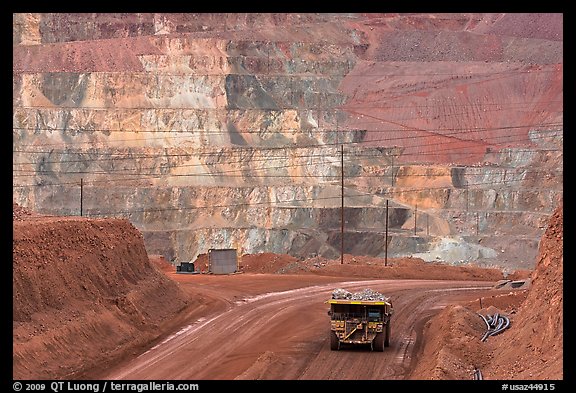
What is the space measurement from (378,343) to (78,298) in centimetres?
1044

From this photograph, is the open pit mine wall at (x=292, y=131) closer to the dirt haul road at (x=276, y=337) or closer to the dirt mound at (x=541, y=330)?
the dirt haul road at (x=276, y=337)

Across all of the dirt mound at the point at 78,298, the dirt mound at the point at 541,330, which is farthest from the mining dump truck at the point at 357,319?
the dirt mound at the point at 78,298

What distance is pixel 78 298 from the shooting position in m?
34.0

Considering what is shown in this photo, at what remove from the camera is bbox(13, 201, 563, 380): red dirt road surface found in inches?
1138

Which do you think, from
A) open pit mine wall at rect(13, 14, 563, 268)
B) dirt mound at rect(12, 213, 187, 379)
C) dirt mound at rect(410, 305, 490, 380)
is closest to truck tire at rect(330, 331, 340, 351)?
dirt mound at rect(410, 305, 490, 380)

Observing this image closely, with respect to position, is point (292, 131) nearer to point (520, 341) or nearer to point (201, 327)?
point (201, 327)

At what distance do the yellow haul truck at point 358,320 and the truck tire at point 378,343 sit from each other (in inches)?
4.6

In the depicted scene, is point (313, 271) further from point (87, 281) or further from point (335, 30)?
point (335, 30)

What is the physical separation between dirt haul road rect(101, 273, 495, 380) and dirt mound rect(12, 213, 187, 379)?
1.25 meters

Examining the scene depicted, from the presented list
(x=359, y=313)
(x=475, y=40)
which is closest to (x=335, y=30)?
(x=475, y=40)

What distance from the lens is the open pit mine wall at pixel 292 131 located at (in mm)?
96625

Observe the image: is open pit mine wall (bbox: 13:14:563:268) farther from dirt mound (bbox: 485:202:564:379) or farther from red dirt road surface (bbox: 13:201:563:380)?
dirt mound (bbox: 485:202:564:379)

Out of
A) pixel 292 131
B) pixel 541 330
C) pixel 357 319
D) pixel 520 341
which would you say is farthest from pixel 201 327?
pixel 292 131

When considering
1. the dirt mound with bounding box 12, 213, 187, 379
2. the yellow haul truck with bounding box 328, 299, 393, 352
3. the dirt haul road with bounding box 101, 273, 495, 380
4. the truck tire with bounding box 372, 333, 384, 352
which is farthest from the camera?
the truck tire with bounding box 372, 333, 384, 352
